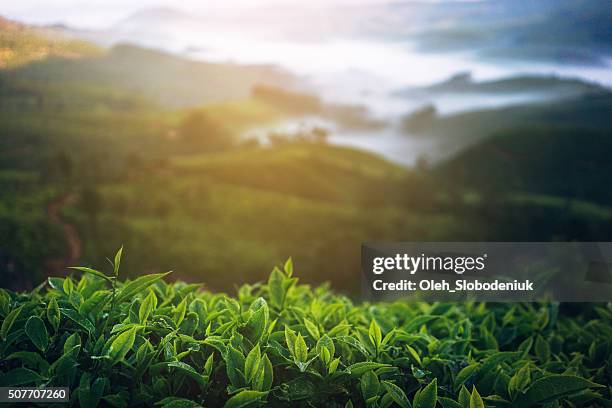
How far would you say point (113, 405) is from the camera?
187 cm

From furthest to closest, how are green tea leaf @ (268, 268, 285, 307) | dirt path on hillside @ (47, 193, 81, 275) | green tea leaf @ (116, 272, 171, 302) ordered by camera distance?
dirt path on hillside @ (47, 193, 81, 275) < green tea leaf @ (268, 268, 285, 307) < green tea leaf @ (116, 272, 171, 302)

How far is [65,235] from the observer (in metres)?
5.02

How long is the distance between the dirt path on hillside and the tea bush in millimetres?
2707

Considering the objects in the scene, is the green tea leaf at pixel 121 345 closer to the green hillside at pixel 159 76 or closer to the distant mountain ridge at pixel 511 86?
Answer: the green hillside at pixel 159 76

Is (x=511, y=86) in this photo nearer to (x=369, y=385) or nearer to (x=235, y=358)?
(x=369, y=385)

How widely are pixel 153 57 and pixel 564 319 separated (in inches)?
150

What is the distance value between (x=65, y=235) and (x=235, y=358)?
11.6 feet

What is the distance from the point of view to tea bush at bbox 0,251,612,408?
1.88 meters

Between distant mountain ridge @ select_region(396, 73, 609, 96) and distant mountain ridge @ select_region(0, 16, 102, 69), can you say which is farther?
distant mountain ridge @ select_region(396, 73, 609, 96)

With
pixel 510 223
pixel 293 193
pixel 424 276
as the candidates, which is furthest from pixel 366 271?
pixel 510 223

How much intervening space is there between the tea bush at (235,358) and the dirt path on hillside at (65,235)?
2707 mm

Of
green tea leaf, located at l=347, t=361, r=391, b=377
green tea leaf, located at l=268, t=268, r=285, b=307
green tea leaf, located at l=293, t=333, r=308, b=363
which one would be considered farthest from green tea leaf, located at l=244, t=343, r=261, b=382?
green tea leaf, located at l=268, t=268, r=285, b=307

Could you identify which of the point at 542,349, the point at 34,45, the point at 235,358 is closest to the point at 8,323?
the point at 235,358

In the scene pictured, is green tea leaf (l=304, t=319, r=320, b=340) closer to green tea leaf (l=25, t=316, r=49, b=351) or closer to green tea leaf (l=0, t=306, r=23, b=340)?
green tea leaf (l=25, t=316, r=49, b=351)
